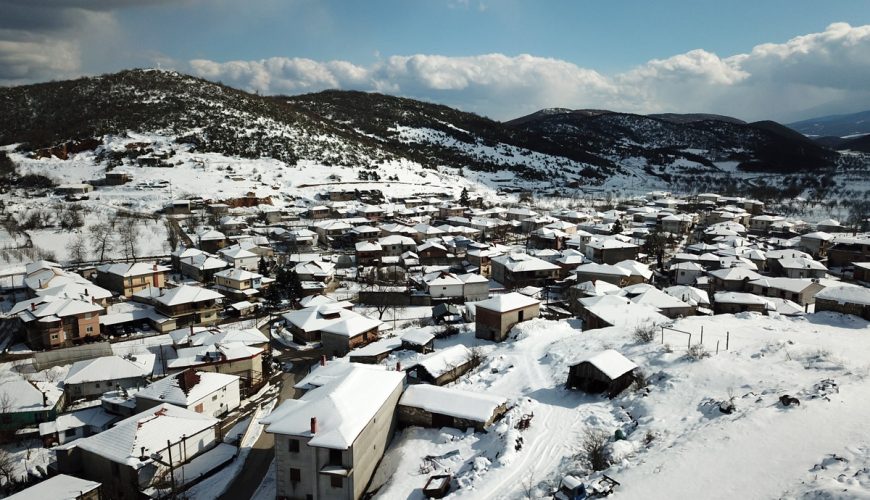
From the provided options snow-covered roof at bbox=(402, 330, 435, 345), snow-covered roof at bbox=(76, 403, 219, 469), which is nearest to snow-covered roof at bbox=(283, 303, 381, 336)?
snow-covered roof at bbox=(402, 330, 435, 345)

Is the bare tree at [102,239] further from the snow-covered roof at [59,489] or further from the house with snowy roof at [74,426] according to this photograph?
the snow-covered roof at [59,489]

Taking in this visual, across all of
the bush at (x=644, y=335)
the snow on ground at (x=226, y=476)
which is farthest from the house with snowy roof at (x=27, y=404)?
the bush at (x=644, y=335)

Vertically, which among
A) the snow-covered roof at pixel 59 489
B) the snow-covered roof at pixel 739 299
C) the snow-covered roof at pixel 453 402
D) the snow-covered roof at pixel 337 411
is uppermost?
the snow-covered roof at pixel 337 411

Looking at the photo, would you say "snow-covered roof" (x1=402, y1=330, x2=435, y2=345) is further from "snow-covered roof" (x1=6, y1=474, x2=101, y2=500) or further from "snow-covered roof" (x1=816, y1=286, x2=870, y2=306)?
"snow-covered roof" (x1=816, y1=286, x2=870, y2=306)

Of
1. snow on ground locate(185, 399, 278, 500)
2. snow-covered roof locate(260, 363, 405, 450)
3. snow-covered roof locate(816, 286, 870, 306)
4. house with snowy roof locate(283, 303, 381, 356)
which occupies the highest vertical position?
snow-covered roof locate(816, 286, 870, 306)

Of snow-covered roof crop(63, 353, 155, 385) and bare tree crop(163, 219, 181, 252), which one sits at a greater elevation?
bare tree crop(163, 219, 181, 252)

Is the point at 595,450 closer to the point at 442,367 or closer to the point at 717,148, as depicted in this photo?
the point at 442,367

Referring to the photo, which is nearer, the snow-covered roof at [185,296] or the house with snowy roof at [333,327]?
the house with snowy roof at [333,327]
